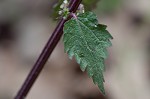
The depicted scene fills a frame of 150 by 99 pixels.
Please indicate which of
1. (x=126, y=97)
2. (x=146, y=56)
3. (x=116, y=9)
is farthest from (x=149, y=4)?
(x=126, y=97)

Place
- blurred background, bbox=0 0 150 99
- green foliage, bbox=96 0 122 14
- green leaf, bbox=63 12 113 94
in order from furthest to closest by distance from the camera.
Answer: green foliage, bbox=96 0 122 14 < blurred background, bbox=0 0 150 99 < green leaf, bbox=63 12 113 94

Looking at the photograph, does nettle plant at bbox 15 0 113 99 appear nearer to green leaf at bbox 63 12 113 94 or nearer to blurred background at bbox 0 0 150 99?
green leaf at bbox 63 12 113 94

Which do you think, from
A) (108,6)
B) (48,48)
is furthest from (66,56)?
(48,48)

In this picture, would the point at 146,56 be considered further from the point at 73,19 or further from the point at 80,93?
the point at 73,19

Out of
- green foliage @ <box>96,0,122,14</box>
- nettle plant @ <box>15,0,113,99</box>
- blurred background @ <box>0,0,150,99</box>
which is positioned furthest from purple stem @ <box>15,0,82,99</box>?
green foliage @ <box>96,0,122,14</box>

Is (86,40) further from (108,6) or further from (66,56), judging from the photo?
(108,6)

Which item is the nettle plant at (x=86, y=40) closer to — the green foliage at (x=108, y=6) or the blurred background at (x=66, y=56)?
the blurred background at (x=66, y=56)
